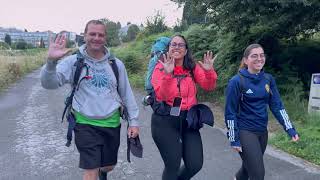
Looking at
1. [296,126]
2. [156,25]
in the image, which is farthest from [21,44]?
[296,126]

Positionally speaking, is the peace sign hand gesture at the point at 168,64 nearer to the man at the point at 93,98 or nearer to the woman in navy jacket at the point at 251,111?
the man at the point at 93,98

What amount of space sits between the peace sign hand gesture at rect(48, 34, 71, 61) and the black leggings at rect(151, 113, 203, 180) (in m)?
1.17

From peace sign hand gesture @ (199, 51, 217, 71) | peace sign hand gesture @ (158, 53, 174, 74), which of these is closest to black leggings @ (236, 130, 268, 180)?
peace sign hand gesture @ (199, 51, 217, 71)

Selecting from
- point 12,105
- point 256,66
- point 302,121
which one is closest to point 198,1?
point 302,121

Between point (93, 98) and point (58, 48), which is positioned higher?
point (58, 48)

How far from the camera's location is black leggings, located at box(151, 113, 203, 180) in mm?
4922

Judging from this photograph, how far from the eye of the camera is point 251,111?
509cm

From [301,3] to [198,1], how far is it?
349 centimetres

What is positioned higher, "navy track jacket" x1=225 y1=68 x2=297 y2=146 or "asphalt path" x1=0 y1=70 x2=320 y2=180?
"navy track jacket" x1=225 y1=68 x2=297 y2=146

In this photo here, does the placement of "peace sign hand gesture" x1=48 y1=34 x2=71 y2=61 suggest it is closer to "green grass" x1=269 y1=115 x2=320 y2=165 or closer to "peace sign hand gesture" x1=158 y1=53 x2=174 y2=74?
"peace sign hand gesture" x1=158 y1=53 x2=174 y2=74

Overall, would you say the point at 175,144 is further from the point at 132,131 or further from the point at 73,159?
the point at 73,159

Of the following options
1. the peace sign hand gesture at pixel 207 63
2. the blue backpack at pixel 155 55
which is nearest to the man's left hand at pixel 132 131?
the blue backpack at pixel 155 55

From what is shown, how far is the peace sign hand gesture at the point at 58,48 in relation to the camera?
454 cm

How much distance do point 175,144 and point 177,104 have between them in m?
0.41
